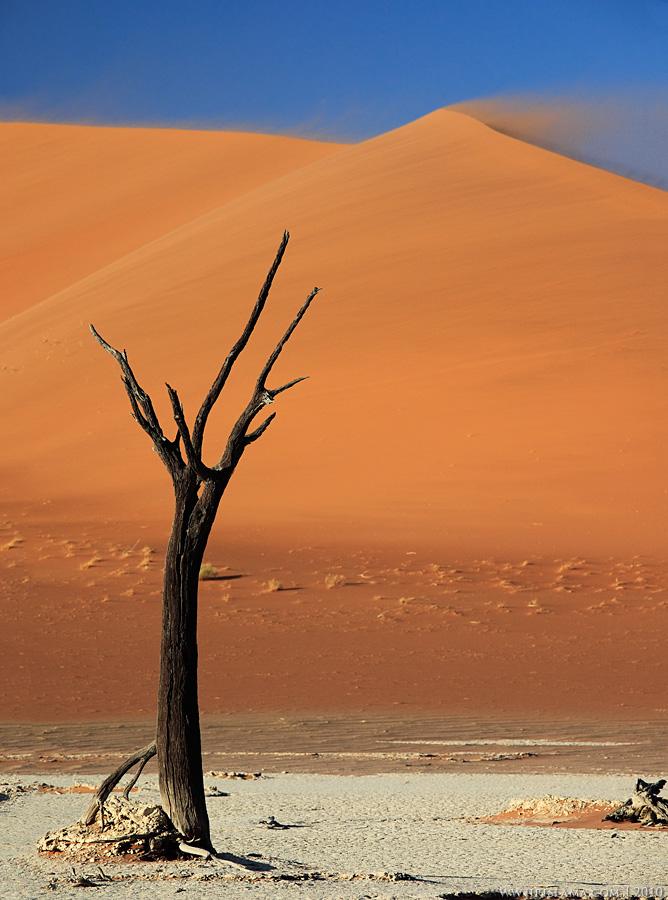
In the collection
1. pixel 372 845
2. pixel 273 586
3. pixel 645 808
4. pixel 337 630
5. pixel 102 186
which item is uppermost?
pixel 102 186

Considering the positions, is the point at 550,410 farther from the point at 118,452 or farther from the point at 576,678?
the point at 576,678

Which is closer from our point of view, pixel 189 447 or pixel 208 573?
pixel 189 447

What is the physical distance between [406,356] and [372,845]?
2281cm

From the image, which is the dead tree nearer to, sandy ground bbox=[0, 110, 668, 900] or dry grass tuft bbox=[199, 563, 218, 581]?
sandy ground bbox=[0, 110, 668, 900]

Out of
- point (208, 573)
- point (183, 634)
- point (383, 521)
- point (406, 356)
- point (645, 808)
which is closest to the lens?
point (183, 634)

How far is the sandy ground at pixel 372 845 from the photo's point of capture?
5.42 m

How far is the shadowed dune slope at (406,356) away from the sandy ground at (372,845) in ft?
35.5

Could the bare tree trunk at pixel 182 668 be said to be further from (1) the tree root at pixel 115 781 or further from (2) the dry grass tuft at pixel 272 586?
(2) the dry grass tuft at pixel 272 586

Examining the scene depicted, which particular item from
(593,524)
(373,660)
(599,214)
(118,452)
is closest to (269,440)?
(118,452)

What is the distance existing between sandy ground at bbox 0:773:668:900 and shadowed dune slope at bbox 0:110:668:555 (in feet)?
35.5

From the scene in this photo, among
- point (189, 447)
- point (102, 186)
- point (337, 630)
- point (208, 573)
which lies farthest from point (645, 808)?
point (102, 186)

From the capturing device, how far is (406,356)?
2872 cm

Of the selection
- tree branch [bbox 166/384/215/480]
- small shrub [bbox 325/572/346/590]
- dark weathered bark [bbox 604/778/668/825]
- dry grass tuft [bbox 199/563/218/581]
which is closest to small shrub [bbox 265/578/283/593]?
small shrub [bbox 325/572/346/590]

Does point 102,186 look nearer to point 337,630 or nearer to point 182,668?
point 337,630
